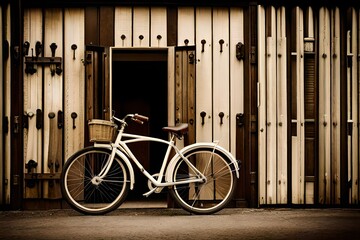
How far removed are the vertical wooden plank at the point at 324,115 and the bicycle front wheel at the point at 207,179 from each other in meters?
1.41

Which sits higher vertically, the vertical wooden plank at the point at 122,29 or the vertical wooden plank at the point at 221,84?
the vertical wooden plank at the point at 122,29

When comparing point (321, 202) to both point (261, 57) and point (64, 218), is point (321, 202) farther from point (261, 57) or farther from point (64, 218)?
point (64, 218)

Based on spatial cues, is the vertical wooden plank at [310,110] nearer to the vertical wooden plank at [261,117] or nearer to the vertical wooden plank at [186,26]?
the vertical wooden plank at [261,117]

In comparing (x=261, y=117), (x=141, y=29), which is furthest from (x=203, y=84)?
(x=141, y=29)

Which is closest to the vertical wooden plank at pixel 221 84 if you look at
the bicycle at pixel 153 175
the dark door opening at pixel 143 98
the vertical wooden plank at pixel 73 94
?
the bicycle at pixel 153 175

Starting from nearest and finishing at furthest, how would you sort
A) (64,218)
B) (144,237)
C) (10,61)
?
1. (144,237)
2. (64,218)
3. (10,61)

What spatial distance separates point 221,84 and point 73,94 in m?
2.16

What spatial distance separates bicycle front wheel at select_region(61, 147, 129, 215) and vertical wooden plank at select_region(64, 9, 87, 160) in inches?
14.0

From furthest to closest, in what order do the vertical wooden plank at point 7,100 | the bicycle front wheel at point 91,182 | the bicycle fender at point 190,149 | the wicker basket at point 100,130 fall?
1. the vertical wooden plank at point 7,100
2. the bicycle fender at point 190,149
3. the bicycle front wheel at point 91,182
4. the wicker basket at point 100,130

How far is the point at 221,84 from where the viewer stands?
821 centimetres

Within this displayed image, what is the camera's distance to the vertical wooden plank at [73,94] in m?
8.10

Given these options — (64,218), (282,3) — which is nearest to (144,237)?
(64,218)

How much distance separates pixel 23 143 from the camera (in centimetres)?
804

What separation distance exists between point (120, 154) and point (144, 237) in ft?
5.84
